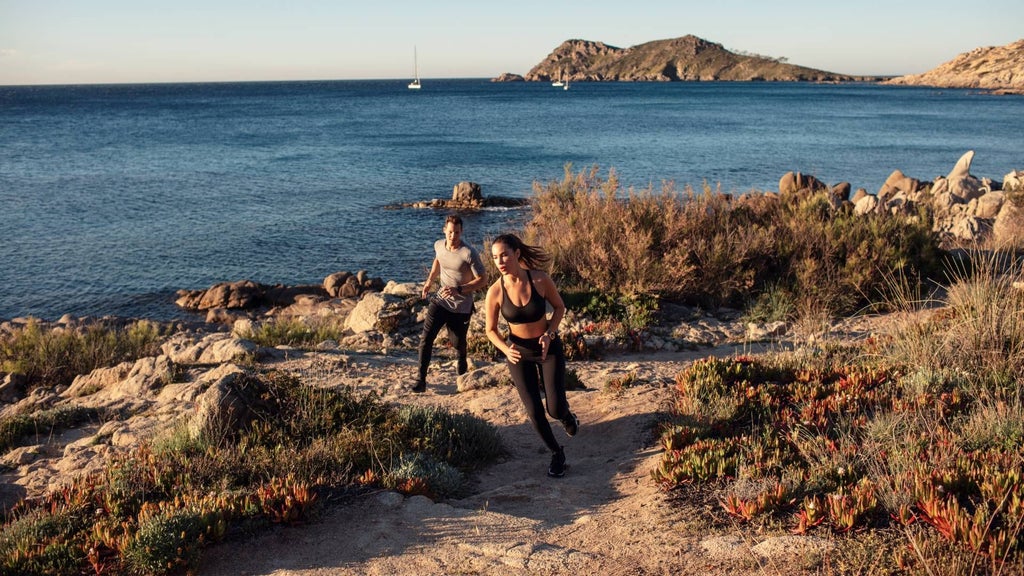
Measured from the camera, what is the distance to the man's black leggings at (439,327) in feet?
28.2

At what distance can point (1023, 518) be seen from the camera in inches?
168

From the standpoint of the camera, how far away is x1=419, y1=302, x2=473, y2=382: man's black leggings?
8.61 m

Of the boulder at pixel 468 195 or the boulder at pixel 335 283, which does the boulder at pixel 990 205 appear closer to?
the boulder at pixel 335 283

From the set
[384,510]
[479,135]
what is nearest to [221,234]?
[384,510]

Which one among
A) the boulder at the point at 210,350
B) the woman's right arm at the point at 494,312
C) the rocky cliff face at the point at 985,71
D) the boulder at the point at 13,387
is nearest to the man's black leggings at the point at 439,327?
the woman's right arm at the point at 494,312

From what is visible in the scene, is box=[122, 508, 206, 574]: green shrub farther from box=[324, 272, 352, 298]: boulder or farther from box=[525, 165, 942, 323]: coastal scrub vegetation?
box=[324, 272, 352, 298]: boulder

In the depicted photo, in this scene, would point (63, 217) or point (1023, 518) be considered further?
point (63, 217)

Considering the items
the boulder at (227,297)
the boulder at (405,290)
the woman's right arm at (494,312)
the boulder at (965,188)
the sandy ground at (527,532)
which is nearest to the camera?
the sandy ground at (527,532)

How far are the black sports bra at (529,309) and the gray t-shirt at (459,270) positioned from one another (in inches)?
82.1

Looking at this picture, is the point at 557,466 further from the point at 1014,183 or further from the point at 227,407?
the point at 1014,183

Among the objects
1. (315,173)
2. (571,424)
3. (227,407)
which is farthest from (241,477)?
(315,173)

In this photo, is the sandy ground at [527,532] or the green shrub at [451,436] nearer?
the sandy ground at [527,532]

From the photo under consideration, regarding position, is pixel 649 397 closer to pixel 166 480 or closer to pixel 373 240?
pixel 166 480

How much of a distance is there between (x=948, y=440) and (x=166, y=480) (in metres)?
5.97
